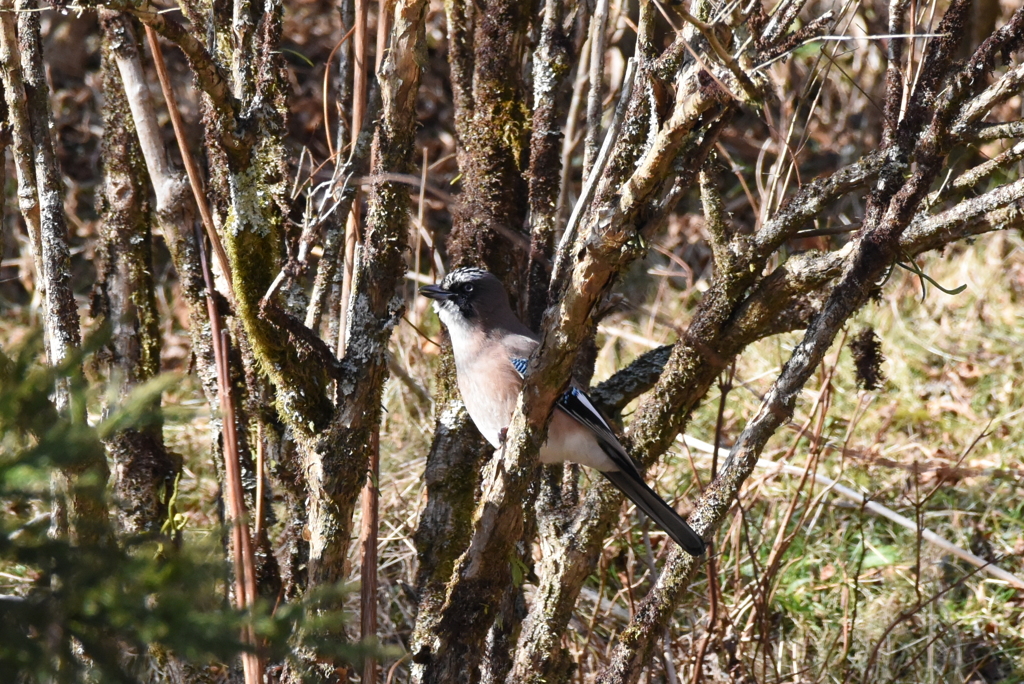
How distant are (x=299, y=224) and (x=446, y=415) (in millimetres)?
782

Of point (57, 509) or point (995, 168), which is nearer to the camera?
point (57, 509)

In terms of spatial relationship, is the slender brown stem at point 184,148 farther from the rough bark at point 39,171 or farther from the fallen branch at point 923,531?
the fallen branch at point 923,531

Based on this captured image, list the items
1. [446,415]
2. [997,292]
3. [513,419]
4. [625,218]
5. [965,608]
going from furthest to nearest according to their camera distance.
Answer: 1. [997,292]
2. [965,608]
3. [446,415]
4. [513,419]
5. [625,218]

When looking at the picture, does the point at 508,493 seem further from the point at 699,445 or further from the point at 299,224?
the point at 699,445

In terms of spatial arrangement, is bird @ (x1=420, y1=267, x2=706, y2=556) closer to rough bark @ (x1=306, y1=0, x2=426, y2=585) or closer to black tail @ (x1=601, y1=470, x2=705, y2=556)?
black tail @ (x1=601, y1=470, x2=705, y2=556)

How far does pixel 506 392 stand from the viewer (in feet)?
11.9

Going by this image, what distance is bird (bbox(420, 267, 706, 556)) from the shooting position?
308 centimetres

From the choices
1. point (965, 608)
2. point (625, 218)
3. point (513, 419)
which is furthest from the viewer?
point (965, 608)

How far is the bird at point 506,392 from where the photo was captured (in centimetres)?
308

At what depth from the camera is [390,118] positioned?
2764 millimetres

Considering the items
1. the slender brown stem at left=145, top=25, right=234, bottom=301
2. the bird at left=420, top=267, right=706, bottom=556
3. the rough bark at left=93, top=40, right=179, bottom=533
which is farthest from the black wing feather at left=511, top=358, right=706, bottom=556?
the rough bark at left=93, top=40, right=179, bottom=533

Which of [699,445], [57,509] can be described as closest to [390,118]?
[57,509]

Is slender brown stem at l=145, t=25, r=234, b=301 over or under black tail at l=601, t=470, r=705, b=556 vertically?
over

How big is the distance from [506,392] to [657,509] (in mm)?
748
